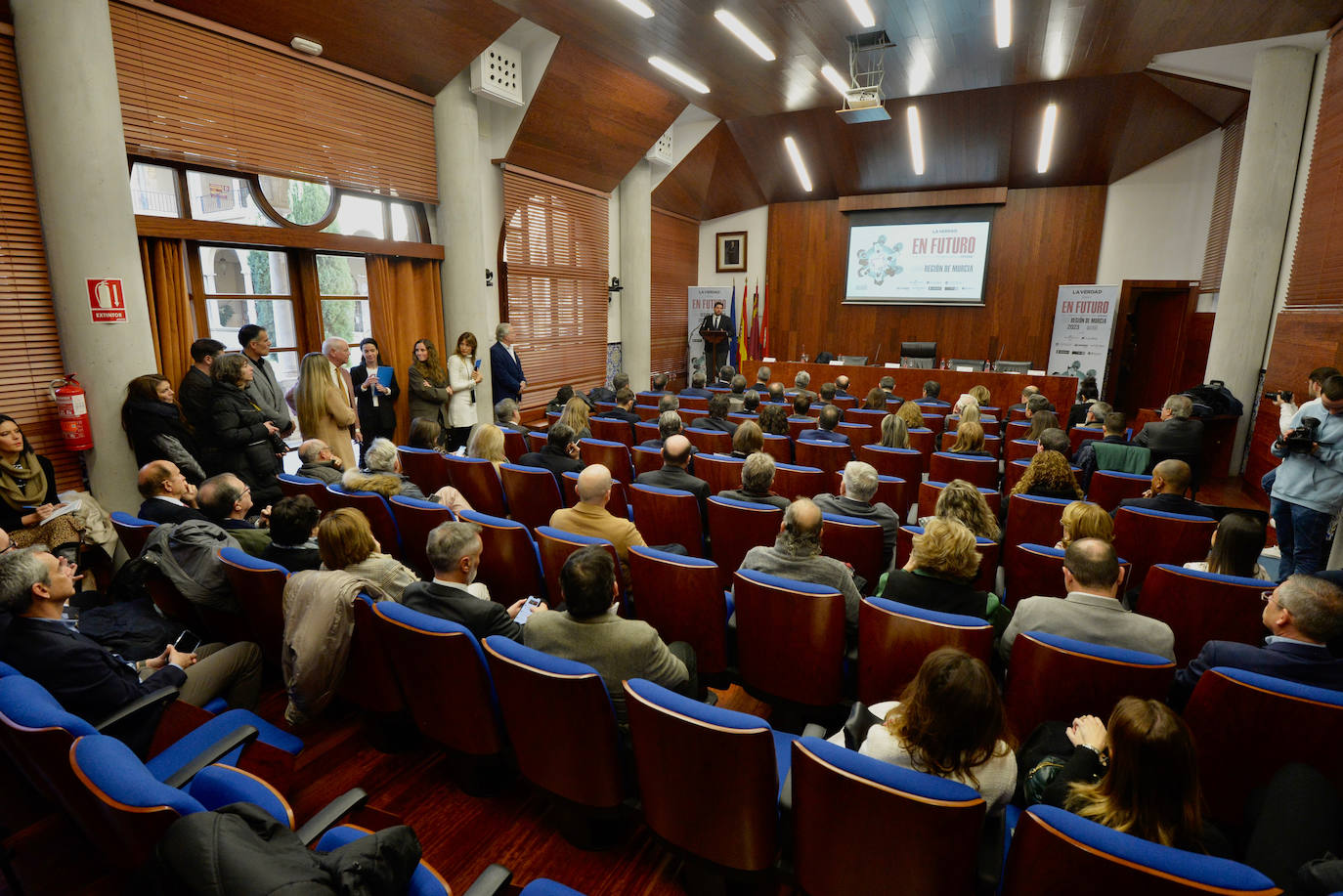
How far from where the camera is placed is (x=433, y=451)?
4293 millimetres

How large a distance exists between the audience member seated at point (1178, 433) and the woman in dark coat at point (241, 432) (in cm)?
616

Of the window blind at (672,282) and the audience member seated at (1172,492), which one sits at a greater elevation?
the window blind at (672,282)

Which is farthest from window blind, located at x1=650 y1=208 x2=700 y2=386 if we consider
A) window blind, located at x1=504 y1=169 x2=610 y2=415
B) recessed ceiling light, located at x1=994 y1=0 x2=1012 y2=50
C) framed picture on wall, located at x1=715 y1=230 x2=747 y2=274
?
recessed ceiling light, located at x1=994 y1=0 x2=1012 y2=50

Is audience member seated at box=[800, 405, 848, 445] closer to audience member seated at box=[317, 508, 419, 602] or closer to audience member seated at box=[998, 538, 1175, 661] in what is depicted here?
audience member seated at box=[998, 538, 1175, 661]

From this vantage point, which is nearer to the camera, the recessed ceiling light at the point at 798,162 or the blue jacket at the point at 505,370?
the blue jacket at the point at 505,370

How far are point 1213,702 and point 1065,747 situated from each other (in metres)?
0.42

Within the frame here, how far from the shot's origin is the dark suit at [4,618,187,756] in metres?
1.82

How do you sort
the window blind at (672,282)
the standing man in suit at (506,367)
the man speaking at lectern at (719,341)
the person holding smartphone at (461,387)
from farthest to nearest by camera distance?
the man speaking at lectern at (719,341) → the window blind at (672,282) → the standing man in suit at (506,367) → the person holding smartphone at (461,387)

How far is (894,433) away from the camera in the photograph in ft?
15.5

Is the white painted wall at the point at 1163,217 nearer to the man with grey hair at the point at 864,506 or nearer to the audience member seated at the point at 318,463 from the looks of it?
the man with grey hair at the point at 864,506

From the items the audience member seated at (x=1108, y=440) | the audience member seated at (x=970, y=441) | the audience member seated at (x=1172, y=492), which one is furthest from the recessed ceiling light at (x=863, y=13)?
the audience member seated at (x=1172, y=492)

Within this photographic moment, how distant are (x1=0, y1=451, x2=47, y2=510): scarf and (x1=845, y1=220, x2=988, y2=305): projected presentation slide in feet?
38.7

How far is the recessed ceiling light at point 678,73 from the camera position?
7480 millimetres

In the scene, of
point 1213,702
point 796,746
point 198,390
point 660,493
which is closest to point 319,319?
point 198,390
